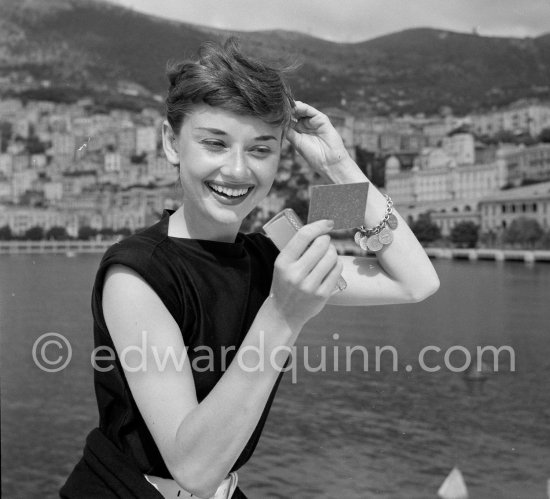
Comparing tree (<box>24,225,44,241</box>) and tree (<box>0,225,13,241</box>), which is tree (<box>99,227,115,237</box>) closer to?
tree (<box>24,225,44,241</box>)

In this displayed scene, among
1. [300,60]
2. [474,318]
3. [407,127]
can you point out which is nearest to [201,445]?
[300,60]

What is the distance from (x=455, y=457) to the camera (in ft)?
22.7

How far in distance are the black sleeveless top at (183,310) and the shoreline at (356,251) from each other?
27.5 m

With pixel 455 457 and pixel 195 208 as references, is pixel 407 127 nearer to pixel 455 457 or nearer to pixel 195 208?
pixel 455 457

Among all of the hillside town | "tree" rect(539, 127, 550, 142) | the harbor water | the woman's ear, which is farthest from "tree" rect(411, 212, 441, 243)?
the woman's ear

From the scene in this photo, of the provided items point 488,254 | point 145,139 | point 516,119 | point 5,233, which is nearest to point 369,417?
point 488,254

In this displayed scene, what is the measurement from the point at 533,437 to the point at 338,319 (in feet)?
32.8

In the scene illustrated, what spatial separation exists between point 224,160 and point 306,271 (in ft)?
0.48

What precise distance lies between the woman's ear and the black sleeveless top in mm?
56

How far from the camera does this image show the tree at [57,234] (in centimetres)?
5578

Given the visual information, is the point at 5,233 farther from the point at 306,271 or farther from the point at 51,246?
the point at 306,271

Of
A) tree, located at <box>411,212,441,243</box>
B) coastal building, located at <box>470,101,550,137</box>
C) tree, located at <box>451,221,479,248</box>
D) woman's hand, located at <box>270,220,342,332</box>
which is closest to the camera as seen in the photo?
woman's hand, located at <box>270,220,342,332</box>

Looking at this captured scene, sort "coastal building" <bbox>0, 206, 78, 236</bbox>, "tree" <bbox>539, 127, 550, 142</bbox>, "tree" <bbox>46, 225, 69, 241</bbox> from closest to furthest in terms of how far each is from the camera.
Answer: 1. "tree" <bbox>46, 225, 69, 241</bbox>
2. "coastal building" <bbox>0, 206, 78, 236</bbox>
3. "tree" <bbox>539, 127, 550, 142</bbox>

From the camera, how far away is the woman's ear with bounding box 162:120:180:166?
0.70m
